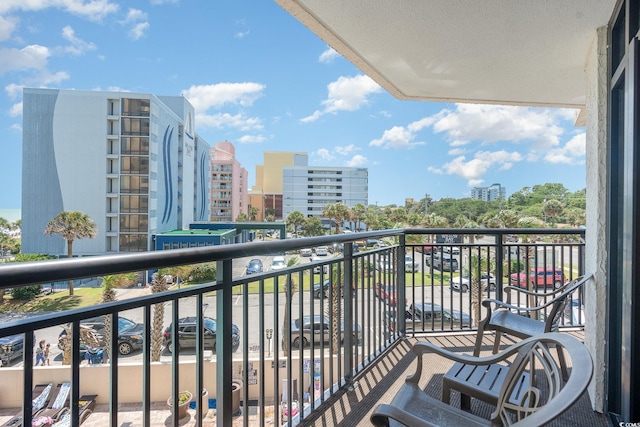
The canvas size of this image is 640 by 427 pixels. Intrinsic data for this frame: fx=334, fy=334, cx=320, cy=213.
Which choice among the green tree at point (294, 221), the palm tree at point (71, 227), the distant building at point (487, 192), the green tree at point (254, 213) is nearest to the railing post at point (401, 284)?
the palm tree at point (71, 227)

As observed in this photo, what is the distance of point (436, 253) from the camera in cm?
390

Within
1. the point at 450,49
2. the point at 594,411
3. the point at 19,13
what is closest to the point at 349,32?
the point at 450,49

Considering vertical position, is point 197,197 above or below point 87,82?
below

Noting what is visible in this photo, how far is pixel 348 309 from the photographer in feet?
7.61

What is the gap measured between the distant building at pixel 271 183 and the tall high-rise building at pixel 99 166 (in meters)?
33.6

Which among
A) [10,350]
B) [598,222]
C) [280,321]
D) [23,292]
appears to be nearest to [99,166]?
[23,292]

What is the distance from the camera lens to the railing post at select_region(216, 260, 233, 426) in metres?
1.36

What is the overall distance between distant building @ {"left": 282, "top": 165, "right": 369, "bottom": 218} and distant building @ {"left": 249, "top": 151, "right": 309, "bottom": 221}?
5.30m

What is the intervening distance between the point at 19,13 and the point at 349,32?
79.8 meters

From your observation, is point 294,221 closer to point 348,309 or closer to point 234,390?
point 348,309

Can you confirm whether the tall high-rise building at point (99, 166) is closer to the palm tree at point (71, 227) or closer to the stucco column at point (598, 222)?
the palm tree at point (71, 227)

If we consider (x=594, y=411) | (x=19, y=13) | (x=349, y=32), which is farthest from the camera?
(x=19, y=13)

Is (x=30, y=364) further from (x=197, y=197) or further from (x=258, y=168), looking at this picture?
(x=258, y=168)

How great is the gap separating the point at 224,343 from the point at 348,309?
43.6 inches
